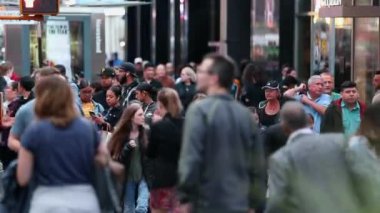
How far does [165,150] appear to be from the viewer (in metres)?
10.7

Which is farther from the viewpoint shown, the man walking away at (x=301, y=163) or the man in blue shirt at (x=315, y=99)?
the man in blue shirt at (x=315, y=99)

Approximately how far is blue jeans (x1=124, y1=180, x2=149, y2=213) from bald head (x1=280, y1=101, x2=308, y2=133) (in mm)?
4869

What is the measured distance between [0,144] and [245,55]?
1853 centimetres

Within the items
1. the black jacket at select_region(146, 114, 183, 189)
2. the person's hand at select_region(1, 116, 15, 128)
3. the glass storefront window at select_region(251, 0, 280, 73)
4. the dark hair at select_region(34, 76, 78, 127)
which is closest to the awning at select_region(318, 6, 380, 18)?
the person's hand at select_region(1, 116, 15, 128)

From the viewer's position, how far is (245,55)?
30.5 m

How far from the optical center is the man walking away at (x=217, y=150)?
26.6 ft

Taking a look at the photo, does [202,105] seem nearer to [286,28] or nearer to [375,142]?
[375,142]

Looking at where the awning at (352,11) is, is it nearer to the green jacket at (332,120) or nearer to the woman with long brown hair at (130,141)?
the green jacket at (332,120)

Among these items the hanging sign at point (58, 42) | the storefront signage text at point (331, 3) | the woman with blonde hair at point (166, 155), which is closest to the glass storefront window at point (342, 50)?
the storefront signage text at point (331, 3)

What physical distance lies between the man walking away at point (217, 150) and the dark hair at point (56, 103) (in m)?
0.86

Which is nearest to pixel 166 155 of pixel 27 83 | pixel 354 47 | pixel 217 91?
pixel 217 91

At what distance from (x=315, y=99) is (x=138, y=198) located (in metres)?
2.77

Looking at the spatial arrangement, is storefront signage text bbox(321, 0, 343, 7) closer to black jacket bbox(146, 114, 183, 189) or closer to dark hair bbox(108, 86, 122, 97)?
dark hair bbox(108, 86, 122, 97)

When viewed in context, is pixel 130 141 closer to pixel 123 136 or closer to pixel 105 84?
pixel 123 136
